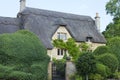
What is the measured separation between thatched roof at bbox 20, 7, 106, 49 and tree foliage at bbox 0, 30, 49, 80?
1381cm

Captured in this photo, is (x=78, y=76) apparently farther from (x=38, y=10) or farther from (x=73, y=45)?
(x=38, y=10)

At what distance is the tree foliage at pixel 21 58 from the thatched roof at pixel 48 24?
44.3ft

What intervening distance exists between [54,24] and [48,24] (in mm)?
985

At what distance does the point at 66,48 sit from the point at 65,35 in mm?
2530

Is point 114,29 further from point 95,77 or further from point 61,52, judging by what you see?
point 95,77

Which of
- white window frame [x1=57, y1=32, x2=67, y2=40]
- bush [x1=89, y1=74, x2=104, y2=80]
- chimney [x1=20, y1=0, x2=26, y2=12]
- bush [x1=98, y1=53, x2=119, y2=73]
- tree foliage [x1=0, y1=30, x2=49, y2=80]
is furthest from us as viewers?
chimney [x1=20, y1=0, x2=26, y2=12]

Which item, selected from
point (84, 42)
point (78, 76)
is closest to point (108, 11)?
point (84, 42)

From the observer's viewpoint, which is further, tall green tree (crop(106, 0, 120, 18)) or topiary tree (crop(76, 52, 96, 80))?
tall green tree (crop(106, 0, 120, 18))

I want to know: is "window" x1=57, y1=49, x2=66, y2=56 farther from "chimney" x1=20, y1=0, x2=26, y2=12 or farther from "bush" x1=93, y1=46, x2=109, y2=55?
"bush" x1=93, y1=46, x2=109, y2=55

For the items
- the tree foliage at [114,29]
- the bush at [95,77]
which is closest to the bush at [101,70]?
the bush at [95,77]

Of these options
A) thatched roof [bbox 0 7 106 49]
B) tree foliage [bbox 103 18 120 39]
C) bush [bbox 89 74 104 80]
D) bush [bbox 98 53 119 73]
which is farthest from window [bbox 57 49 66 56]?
bush [bbox 89 74 104 80]

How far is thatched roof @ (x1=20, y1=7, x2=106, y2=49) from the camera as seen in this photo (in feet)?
137

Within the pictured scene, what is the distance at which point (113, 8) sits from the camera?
52156 mm

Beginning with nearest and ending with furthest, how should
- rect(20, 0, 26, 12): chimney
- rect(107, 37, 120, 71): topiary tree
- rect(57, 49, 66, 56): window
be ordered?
rect(107, 37, 120, 71): topiary tree < rect(57, 49, 66, 56): window < rect(20, 0, 26, 12): chimney
